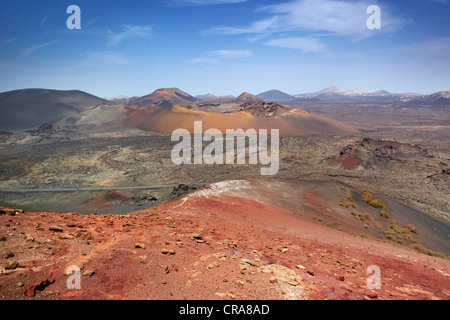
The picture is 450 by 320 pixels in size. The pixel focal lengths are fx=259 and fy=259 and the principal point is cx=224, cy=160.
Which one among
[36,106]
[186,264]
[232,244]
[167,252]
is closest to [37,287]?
[167,252]

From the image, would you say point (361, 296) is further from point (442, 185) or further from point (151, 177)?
point (442, 185)

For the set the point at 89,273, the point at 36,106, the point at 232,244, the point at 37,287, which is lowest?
the point at 232,244

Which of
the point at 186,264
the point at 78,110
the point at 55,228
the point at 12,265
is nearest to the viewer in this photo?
the point at 12,265

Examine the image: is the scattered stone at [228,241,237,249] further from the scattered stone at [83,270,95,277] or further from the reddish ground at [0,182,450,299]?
the scattered stone at [83,270,95,277]

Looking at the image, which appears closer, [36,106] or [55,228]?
[55,228]

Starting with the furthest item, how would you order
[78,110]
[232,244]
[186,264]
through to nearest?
[78,110], [232,244], [186,264]

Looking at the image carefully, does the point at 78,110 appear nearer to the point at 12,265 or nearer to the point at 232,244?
the point at 232,244

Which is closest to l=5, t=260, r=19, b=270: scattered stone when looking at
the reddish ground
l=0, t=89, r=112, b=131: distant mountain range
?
the reddish ground

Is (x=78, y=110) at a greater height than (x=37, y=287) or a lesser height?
greater
